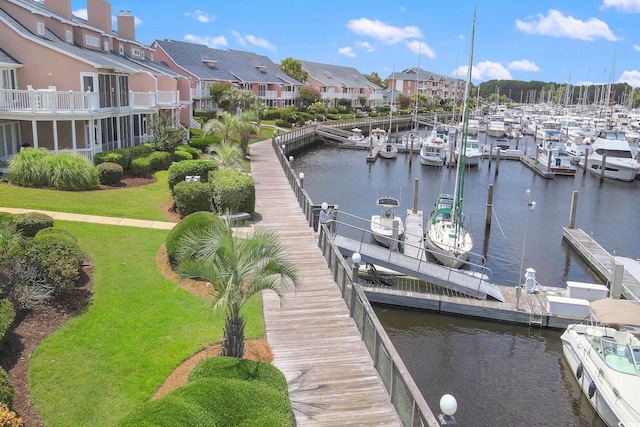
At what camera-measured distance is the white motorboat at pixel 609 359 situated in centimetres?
1459

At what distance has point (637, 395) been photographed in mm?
14453

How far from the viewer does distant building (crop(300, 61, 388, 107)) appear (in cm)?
11179

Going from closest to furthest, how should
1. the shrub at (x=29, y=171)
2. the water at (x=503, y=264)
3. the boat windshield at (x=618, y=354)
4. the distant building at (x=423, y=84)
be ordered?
the boat windshield at (x=618, y=354) < the water at (x=503, y=264) < the shrub at (x=29, y=171) < the distant building at (x=423, y=84)

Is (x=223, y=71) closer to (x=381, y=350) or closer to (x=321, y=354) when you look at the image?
(x=321, y=354)

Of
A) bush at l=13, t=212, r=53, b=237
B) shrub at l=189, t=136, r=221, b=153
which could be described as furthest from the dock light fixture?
shrub at l=189, t=136, r=221, b=153

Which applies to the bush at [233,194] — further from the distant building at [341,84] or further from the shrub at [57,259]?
the distant building at [341,84]

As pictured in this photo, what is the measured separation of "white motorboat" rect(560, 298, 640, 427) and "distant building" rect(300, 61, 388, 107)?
9616 centimetres

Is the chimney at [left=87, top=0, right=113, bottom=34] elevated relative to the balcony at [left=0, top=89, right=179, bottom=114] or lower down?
elevated

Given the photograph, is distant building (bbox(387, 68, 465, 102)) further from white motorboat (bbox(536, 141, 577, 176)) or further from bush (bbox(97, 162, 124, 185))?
bush (bbox(97, 162, 124, 185))

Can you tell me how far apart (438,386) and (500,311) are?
202 inches

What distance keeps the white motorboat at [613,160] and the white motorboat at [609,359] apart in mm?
41695

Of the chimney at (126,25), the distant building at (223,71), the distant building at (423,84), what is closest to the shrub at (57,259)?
the chimney at (126,25)

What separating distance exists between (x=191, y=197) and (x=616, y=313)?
621 inches

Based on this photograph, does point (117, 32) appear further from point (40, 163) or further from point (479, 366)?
point (479, 366)
